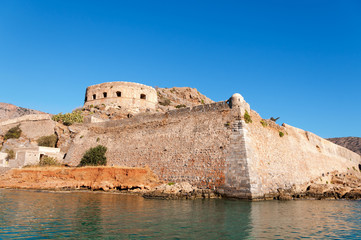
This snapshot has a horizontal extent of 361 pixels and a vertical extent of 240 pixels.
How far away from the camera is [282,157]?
63.7 ft

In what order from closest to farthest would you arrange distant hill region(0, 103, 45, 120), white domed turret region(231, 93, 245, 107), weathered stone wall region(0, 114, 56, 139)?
white domed turret region(231, 93, 245, 107), weathered stone wall region(0, 114, 56, 139), distant hill region(0, 103, 45, 120)

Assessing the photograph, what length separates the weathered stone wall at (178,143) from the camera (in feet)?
54.6

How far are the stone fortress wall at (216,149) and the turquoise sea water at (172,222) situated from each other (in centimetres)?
291

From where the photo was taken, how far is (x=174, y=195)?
601 inches

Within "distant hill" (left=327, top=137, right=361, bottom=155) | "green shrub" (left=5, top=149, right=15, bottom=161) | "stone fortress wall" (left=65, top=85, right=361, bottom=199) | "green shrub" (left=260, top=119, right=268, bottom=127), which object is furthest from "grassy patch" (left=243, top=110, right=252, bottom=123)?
"distant hill" (left=327, top=137, right=361, bottom=155)

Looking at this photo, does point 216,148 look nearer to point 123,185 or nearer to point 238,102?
point 238,102

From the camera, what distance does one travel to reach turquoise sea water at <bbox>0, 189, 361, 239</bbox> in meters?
7.71

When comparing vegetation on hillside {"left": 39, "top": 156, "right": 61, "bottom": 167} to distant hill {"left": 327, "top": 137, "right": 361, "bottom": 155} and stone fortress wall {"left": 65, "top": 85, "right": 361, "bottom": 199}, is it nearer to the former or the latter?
stone fortress wall {"left": 65, "top": 85, "right": 361, "bottom": 199}

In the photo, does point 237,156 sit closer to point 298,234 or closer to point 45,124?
point 298,234

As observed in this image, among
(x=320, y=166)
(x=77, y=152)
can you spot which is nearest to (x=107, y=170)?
(x=77, y=152)

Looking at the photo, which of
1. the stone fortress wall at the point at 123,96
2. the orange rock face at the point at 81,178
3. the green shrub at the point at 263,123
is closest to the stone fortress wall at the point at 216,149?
the green shrub at the point at 263,123

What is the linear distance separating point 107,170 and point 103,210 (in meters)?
8.20

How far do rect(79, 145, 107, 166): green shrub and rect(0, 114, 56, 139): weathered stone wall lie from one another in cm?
1095

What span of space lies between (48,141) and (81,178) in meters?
11.4
